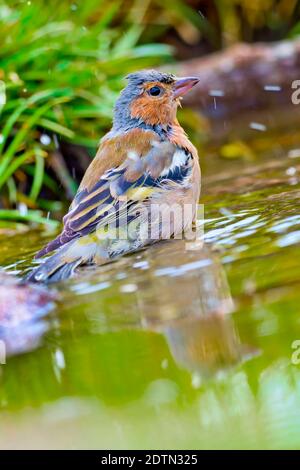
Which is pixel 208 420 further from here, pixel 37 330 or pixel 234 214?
pixel 234 214

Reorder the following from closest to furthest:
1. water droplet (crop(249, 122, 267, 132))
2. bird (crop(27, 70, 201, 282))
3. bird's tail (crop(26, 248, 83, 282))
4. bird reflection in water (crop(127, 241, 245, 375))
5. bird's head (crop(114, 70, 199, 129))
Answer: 1. bird reflection in water (crop(127, 241, 245, 375))
2. bird's tail (crop(26, 248, 83, 282))
3. bird (crop(27, 70, 201, 282))
4. bird's head (crop(114, 70, 199, 129))
5. water droplet (crop(249, 122, 267, 132))

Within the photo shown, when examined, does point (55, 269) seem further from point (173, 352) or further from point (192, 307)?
point (173, 352)

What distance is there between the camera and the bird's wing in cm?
478

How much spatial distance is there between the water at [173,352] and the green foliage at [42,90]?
5.92ft

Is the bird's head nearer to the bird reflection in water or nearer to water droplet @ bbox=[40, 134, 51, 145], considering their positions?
water droplet @ bbox=[40, 134, 51, 145]

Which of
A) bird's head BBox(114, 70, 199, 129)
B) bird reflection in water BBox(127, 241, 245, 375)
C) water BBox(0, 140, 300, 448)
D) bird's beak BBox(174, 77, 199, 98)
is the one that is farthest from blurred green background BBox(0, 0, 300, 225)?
bird reflection in water BBox(127, 241, 245, 375)

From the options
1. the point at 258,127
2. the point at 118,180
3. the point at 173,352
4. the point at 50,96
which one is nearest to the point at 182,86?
the point at 118,180

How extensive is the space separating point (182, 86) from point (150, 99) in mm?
248

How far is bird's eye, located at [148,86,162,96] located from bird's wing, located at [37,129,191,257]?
18.9 inches

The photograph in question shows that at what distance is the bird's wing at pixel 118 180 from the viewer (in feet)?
15.7

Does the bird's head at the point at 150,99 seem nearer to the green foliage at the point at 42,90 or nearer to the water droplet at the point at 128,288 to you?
the green foliage at the point at 42,90

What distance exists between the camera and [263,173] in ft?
20.7

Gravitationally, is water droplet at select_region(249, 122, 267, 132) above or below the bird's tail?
above

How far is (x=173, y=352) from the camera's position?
3.02 m
